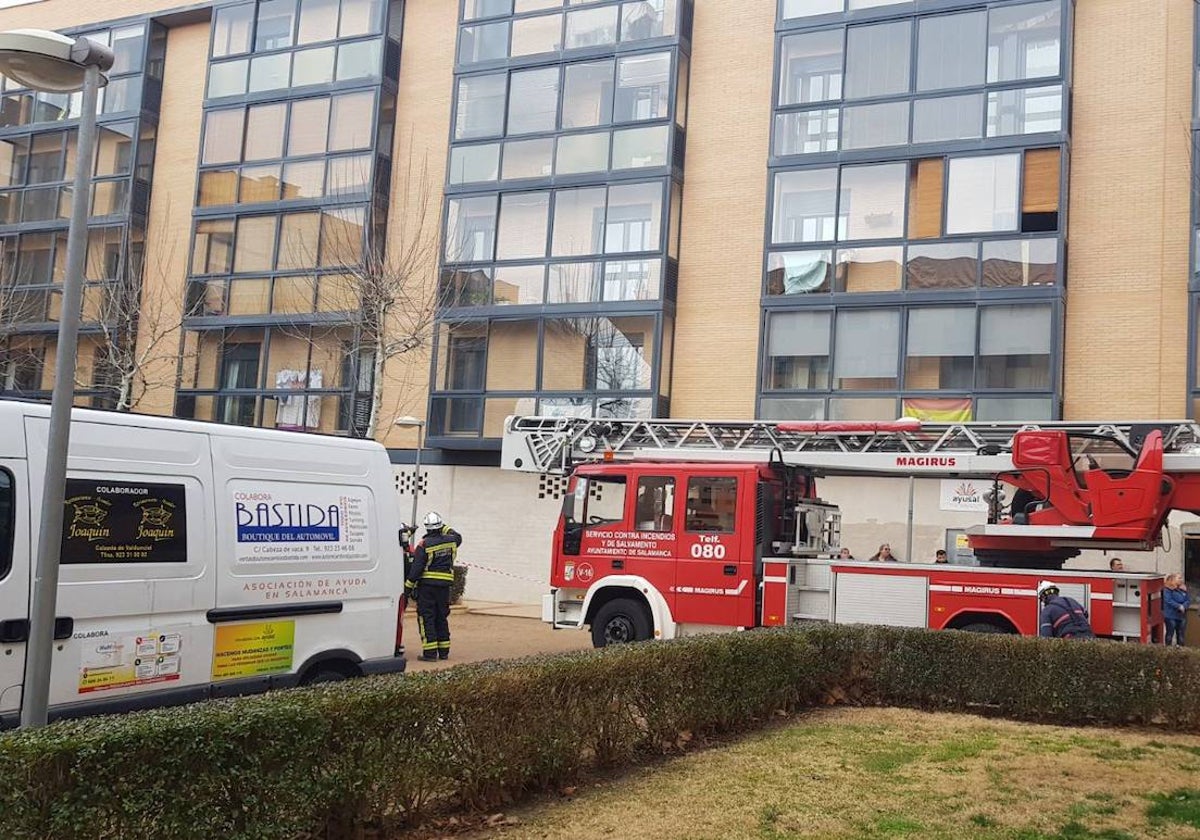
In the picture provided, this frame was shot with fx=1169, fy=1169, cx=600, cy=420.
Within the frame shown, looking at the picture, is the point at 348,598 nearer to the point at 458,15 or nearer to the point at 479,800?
the point at 479,800

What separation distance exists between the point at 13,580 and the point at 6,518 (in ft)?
1.13

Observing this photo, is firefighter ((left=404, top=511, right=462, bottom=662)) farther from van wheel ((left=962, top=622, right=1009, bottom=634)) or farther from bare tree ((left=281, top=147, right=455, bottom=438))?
bare tree ((left=281, top=147, right=455, bottom=438))

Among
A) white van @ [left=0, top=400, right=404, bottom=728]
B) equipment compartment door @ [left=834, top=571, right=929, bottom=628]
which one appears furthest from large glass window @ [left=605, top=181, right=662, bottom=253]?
white van @ [left=0, top=400, right=404, bottom=728]

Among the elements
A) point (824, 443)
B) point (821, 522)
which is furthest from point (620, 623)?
point (824, 443)

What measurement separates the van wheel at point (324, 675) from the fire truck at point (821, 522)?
538 cm

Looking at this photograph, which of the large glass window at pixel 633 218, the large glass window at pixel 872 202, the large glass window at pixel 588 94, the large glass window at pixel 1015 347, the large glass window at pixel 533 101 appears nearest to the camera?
the large glass window at pixel 1015 347

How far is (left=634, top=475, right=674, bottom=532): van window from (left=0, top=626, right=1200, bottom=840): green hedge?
3.18 m

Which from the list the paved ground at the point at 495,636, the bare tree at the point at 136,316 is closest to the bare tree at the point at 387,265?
the bare tree at the point at 136,316

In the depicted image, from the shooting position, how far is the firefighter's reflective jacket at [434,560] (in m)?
13.3

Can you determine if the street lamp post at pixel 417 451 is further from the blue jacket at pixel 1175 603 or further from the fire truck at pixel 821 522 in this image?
the blue jacket at pixel 1175 603

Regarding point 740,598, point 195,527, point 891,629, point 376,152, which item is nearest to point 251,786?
point 195,527

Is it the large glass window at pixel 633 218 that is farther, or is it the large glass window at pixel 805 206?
the large glass window at pixel 633 218

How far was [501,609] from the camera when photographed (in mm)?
21734

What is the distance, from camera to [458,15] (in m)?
25.6
